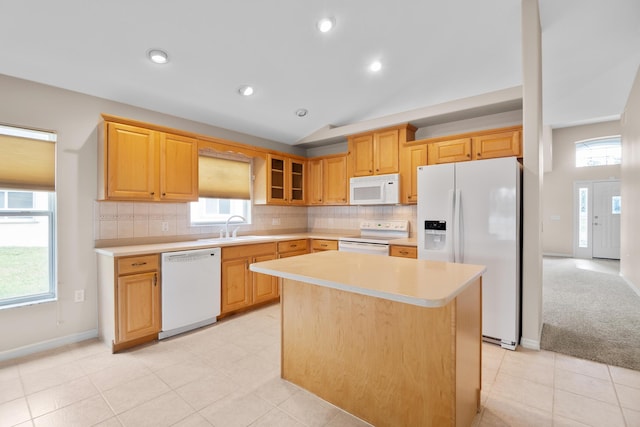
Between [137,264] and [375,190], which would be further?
[375,190]

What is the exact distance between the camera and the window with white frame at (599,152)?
279 inches

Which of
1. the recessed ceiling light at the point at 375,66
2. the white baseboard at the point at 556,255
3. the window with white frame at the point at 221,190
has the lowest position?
the white baseboard at the point at 556,255

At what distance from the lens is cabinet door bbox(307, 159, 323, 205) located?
4922 mm

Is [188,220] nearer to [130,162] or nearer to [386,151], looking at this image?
[130,162]

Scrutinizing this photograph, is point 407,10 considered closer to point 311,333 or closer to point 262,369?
point 311,333

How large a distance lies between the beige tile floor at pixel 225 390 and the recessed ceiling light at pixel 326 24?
2.88 metres

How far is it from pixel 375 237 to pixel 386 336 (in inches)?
109

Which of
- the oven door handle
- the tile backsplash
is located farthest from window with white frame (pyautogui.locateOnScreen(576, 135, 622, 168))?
the oven door handle

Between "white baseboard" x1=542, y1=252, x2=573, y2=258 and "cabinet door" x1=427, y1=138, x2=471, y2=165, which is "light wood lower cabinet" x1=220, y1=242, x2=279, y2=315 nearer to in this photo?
"cabinet door" x1=427, y1=138, x2=471, y2=165

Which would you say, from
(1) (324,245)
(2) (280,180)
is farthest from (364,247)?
(2) (280,180)

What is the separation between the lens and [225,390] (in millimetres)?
2121

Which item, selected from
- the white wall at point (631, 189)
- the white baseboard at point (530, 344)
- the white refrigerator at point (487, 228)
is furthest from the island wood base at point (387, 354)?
the white wall at point (631, 189)

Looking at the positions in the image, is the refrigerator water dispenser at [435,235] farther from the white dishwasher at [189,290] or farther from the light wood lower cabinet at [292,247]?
the white dishwasher at [189,290]

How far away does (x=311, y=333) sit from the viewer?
80.0 inches
